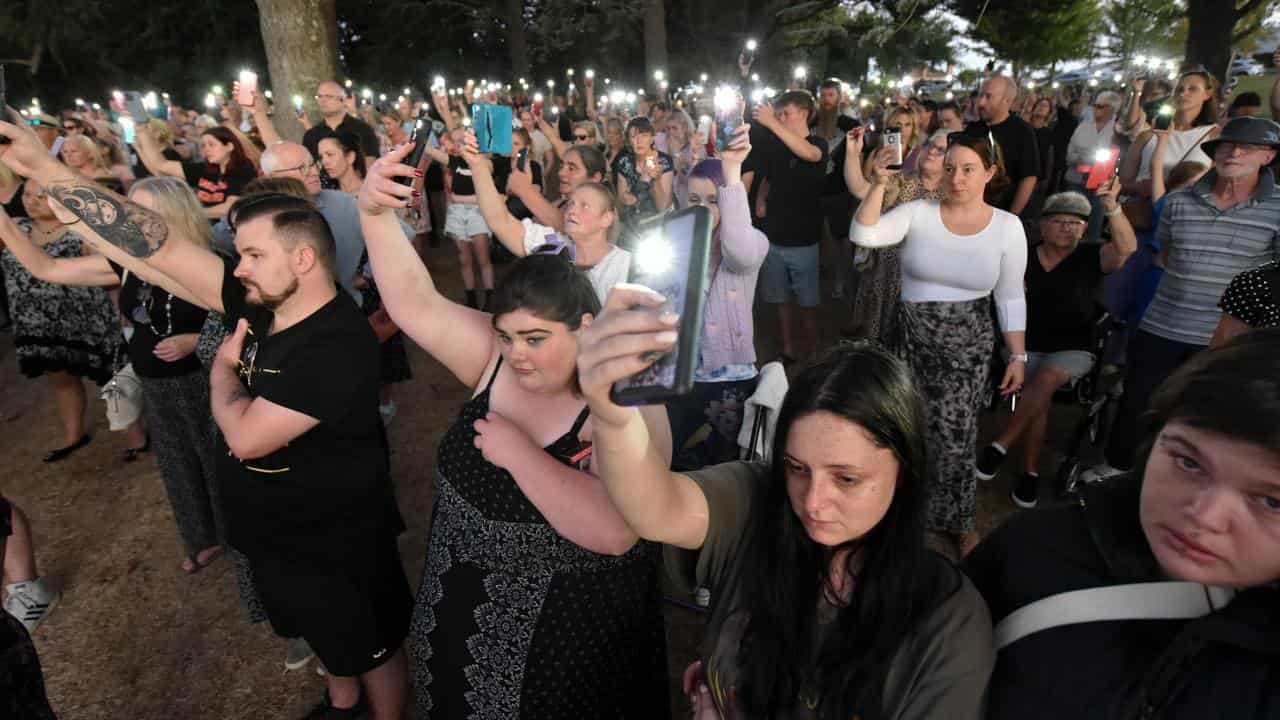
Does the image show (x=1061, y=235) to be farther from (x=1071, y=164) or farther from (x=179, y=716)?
(x=179, y=716)

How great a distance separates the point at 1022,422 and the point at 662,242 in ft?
13.2

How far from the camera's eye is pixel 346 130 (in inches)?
254

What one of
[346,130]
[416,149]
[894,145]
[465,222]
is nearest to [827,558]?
[416,149]

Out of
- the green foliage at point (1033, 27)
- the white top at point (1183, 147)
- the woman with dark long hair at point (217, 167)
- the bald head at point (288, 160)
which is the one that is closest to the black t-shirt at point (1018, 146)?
the white top at point (1183, 147)

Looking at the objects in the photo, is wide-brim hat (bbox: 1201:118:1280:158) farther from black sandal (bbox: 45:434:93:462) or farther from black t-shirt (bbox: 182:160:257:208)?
black sandal (bbox: 45:434:93:462)

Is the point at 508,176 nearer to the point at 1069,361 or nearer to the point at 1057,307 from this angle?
the point at 1057,307

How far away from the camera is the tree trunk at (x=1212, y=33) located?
32.9 ft

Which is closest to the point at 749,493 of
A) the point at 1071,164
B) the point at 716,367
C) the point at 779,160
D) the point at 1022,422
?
the point at 716,367

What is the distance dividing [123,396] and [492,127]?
2736 millimetres

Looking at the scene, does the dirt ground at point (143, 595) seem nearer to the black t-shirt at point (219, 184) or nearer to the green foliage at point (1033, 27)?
the black t-shirt at point (219, 184)

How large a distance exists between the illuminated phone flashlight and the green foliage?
83.9 ft

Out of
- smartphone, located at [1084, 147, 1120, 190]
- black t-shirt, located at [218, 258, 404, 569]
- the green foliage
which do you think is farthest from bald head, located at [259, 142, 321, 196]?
the green foliage

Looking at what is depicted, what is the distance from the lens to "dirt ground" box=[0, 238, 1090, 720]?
2.99m

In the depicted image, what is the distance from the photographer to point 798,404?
1308 mm
